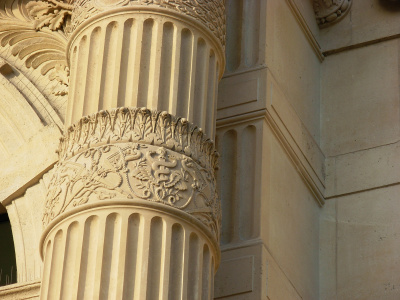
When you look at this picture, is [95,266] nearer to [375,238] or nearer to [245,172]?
[245,172]

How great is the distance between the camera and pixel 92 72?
848cm

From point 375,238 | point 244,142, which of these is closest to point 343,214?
point 375,238

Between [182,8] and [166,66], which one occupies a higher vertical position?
[182,8]

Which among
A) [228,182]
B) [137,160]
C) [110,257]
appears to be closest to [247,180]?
[228,182]

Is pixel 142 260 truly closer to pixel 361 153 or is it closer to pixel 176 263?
pixel 176 263

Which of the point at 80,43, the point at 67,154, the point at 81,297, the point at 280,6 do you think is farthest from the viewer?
the point at 280,6

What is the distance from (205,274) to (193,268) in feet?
0.46

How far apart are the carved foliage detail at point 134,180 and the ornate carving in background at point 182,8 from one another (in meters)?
1.10

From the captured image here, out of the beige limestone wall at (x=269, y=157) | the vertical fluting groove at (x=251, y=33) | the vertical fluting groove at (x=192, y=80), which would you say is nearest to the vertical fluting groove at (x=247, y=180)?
the beige limestone wall at (x=269, y=157)

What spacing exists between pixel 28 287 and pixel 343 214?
2.40 m

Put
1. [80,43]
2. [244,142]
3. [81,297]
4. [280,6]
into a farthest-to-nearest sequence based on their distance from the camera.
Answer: [280,6], [244,142], [80,43], [81,297]

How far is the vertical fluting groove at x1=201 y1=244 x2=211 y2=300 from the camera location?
25.5 ft

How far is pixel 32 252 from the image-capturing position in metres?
9.48

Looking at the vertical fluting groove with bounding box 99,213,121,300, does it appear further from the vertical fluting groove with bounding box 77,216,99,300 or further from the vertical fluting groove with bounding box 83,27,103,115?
the vertical fluting groove with bounding box 83,27,103,115
